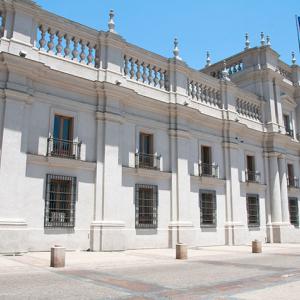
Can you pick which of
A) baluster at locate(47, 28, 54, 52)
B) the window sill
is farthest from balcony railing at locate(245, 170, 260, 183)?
baluster at locate(47, 28, 54, 52)

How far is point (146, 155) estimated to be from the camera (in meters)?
19.9

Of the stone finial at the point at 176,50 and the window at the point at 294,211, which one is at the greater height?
the stone finial at the point at 176,50

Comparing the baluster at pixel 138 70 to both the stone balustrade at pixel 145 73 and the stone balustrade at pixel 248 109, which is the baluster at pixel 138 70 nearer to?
the stone balustrade at pixel 145 73

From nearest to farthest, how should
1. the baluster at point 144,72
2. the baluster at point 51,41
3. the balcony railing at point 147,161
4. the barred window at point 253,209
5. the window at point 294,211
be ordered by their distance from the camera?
1. the baluster at point 51,41
2. the balcony railing at point 147,161
3. the baluster at point 144,72
4. the barred window at point 253,209
5. the window at point 294,211

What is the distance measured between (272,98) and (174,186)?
483 inches

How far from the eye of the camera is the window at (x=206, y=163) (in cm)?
2287

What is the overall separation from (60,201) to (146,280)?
8.37 m

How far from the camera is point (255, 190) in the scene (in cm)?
2605

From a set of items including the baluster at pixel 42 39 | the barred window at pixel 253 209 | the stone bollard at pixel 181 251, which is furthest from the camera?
the barred window at pixel 253 209

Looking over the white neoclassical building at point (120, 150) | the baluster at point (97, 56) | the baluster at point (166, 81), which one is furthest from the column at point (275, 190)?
the baluster at point (97, 56)

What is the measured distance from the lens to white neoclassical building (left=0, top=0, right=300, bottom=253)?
15.7 metres

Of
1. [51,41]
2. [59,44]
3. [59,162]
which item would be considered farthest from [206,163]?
[51,41]

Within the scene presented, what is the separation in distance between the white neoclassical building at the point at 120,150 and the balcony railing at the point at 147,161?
73 millimetres

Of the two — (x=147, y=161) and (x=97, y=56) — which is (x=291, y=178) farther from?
(x=97, y=56)
